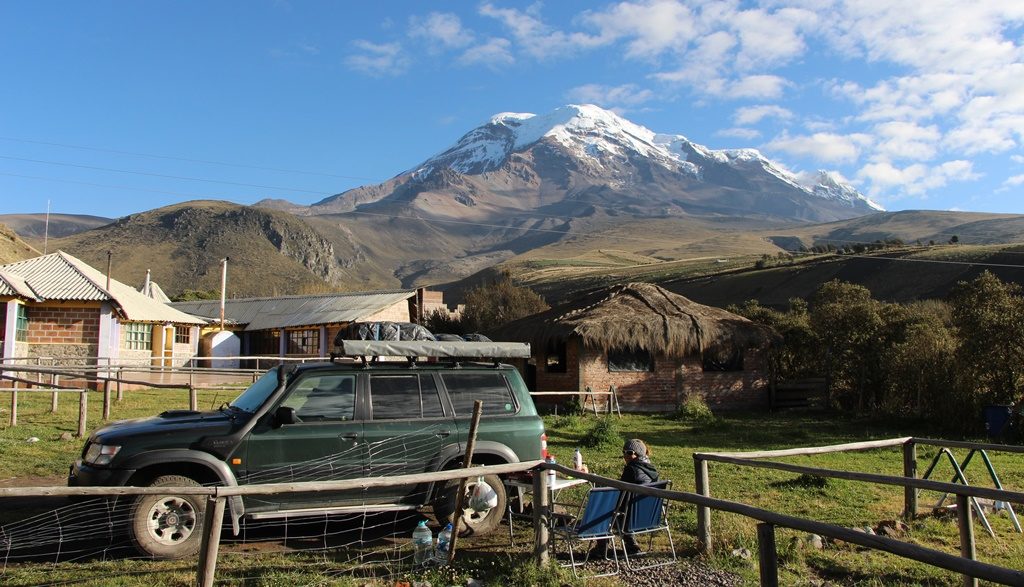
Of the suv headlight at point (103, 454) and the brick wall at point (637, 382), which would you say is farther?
the brick wall at point (637, 382)

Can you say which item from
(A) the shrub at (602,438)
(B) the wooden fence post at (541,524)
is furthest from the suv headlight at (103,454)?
(A) the shrub at (602,438)

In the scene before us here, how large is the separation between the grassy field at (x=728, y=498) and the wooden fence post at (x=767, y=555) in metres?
1.53

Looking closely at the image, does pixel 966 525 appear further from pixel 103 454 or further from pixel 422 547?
pixel 103 454

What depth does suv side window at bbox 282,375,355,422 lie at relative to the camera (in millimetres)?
7070

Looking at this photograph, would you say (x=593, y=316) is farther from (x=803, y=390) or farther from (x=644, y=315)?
(x=803, y=390)

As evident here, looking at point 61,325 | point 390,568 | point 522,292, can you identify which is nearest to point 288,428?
point 390,568

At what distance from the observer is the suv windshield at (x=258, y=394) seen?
23.4 feet

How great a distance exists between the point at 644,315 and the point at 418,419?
16.4 meters

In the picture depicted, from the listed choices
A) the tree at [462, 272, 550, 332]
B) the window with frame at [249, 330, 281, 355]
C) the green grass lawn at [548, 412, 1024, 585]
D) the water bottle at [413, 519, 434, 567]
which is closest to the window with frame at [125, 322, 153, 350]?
the window with frame at [249, 330, 281, 355]

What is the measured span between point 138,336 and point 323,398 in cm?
2330

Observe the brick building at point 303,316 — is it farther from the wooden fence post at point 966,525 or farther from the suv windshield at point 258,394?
the wooden fence post at point 966,525

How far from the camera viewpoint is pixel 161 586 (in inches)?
214

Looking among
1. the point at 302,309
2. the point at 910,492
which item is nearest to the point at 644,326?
the point at 910,492

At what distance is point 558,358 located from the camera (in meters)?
24.2
